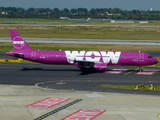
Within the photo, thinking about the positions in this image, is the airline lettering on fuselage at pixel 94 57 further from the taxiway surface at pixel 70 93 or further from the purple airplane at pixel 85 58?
the taxiway surface at pixel 70 93

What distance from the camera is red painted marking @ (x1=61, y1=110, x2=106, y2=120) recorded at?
32.8 metres

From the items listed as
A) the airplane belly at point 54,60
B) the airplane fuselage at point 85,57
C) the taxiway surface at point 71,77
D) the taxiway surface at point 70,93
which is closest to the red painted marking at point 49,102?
the taxiway surface at point 70,93

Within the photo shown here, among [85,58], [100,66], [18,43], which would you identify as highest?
[18,43]

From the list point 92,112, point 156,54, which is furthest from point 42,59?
point 156,54

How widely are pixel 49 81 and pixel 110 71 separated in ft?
49.5

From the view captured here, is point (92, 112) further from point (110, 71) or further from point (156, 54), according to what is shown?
point (156, 54)

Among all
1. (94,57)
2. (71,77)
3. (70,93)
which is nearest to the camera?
(70,93)

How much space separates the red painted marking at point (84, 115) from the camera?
32.8m

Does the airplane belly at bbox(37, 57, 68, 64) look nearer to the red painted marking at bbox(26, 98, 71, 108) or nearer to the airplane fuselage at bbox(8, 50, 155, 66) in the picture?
the airplane fuselage at bbox(8, 50, 155, 66)

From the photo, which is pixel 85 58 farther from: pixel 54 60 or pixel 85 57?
pixel 54 60

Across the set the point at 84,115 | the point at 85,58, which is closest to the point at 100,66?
the point at 85,58

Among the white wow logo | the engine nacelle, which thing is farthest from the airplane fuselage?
the white wow logo

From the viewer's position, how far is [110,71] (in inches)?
2493

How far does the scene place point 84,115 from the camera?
33844 mm
